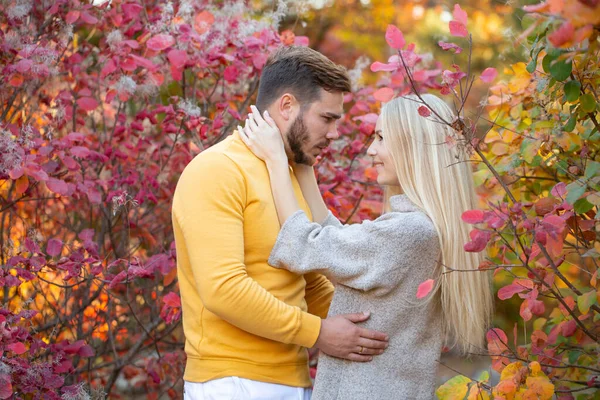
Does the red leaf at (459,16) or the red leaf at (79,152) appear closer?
the red leaf at (459,16)

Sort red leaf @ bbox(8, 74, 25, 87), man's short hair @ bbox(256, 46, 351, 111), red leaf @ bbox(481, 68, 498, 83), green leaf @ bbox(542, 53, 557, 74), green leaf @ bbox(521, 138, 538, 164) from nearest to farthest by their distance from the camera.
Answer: green leaf @ bbox(542, 53, 557, 74), red leaf @ bbox(481, 68, 498, 83), green leaf @ bbox(521, 138, 538, 164), man's short hair @ bbox(256, 46, 351, 111), red leaf @ bbox(8, 74, 25, 87)

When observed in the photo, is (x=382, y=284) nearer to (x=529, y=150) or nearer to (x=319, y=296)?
(x=319, y=296)

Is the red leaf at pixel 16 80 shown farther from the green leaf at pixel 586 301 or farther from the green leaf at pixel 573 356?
the green leaf at pixel 573 356

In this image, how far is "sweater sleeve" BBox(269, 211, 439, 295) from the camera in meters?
2.26

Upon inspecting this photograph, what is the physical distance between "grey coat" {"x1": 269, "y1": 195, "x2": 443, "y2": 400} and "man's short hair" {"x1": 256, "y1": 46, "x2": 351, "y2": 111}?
19.2 inches

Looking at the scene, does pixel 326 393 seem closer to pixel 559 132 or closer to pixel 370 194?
pixel 559 132

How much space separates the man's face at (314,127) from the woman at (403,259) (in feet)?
0.46

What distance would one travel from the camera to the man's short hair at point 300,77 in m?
2.60

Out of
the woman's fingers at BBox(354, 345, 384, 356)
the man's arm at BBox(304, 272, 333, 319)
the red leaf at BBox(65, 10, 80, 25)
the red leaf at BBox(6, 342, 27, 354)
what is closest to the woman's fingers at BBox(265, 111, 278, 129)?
the man's arm at BBox(304, 272, 333, 319)

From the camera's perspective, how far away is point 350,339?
7.66 ft

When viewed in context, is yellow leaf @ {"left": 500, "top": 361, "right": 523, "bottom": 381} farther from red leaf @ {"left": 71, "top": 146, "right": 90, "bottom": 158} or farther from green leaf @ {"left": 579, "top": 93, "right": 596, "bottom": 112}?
red leaf @ {"left": 71, "top": 146, "right": 90, "bottom": 158}

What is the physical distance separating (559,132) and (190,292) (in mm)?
1338

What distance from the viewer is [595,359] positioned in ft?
8.64

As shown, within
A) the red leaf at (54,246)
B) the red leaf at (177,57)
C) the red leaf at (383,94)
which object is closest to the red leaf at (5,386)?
the red leaf at (54,246)
